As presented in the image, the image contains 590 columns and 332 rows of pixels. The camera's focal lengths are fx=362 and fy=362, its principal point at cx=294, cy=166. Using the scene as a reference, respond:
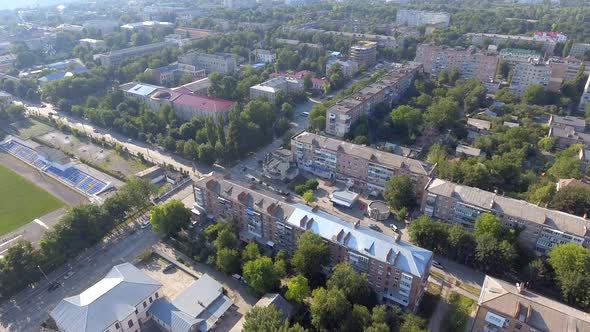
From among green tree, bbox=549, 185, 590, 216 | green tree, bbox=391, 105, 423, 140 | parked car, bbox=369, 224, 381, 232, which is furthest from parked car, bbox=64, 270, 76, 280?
green tree, bbox=549, 185, 590, 216

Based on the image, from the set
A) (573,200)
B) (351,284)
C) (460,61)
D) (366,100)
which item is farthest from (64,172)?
(460,61)

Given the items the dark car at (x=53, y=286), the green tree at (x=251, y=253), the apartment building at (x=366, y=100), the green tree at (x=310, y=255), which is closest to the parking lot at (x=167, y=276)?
the green tree at (x=251, y=253)

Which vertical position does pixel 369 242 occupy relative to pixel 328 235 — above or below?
above

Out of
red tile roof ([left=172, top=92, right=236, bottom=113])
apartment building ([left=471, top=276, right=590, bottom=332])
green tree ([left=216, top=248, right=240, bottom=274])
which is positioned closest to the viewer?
apartment building ([left=471, top=276, right=590, bottom=332])

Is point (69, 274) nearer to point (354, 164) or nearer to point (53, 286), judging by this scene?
point (53, 286)

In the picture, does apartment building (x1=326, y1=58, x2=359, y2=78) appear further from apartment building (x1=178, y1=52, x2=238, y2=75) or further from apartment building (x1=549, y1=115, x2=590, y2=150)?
apartment building (x1=549, y1=115, x2=590, y2=150)

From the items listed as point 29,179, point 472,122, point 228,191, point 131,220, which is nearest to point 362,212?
point 228,191

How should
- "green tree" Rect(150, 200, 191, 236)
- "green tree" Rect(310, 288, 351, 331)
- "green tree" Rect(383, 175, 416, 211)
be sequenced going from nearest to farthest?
1. "green tree" Rect(310, 288, 351, 331)
2. "green tree" Rect(150, 200, 191, 236)
3. "green tree" Rect(383, 175, 416, 211)
